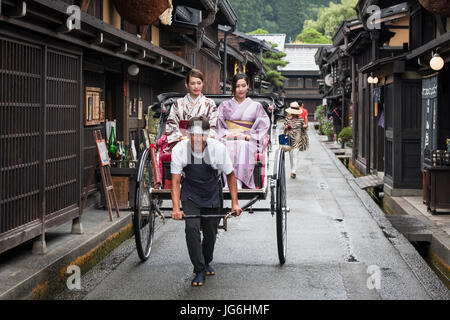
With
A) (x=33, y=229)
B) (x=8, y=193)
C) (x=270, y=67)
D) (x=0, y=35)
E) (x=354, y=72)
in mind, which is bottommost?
(x=33, y=229)

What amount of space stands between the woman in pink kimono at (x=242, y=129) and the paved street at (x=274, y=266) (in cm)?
122

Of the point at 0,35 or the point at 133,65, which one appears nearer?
the point at 0,35

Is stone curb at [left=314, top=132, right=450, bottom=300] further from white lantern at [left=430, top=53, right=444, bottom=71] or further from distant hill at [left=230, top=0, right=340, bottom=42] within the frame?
distant hill at [left=230, top=0, right=340, bottom=42]

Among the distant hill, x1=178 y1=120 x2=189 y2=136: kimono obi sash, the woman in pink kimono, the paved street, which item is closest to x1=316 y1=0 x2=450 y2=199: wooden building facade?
the paved street

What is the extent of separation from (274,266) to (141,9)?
5.82 m

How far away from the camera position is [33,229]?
711 centimetres

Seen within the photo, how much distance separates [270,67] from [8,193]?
51679mm

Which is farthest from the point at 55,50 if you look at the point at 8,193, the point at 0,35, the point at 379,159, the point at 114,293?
the point at 379,159

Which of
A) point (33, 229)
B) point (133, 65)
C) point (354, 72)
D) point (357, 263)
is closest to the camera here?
point (33, 229)

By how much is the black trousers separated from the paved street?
0.29 metres

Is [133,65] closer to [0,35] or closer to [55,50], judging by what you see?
[55,50]

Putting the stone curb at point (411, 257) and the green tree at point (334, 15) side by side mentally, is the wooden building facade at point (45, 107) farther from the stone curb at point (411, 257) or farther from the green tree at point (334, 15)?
the green tree at point (334, 15)

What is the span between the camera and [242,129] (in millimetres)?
7914

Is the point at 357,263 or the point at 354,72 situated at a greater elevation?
the point at 354,72
